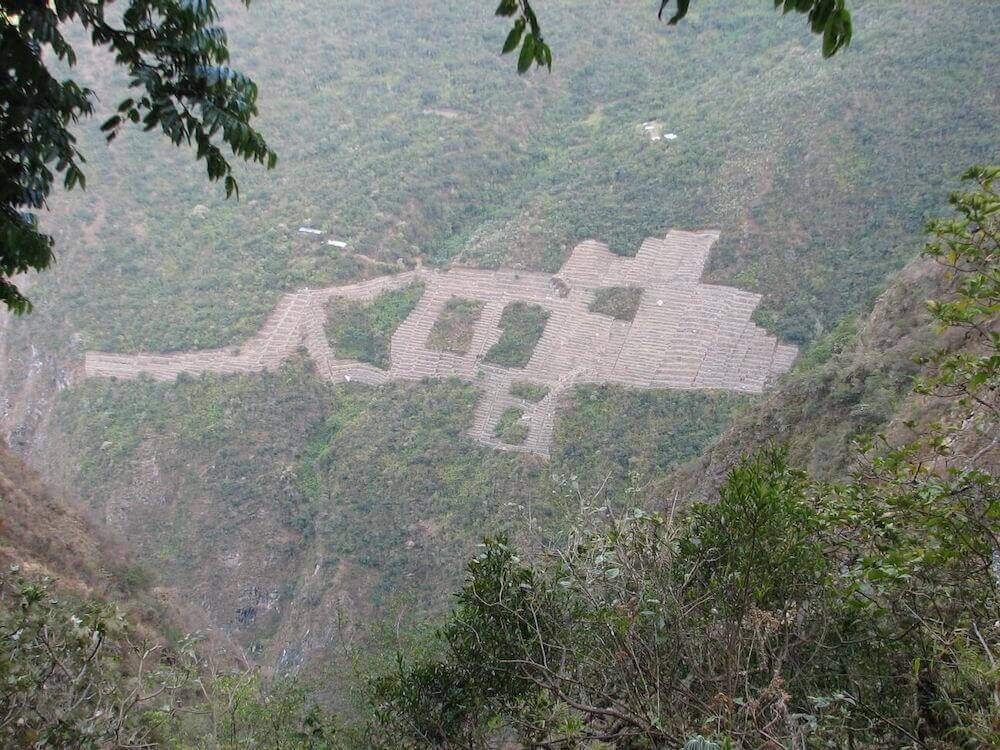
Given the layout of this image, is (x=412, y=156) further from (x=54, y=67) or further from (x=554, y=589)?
(x=554, y=589)

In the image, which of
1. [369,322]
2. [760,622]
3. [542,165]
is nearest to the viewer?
[760,622]

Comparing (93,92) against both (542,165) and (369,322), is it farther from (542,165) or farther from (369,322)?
(542,165)

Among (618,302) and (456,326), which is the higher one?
(618,302)

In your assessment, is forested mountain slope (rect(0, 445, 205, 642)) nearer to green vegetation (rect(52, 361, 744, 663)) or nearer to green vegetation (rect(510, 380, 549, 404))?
green vegetation (rect(52, 361, 744, 663))

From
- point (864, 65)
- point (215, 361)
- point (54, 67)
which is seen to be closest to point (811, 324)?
point (864, 65)

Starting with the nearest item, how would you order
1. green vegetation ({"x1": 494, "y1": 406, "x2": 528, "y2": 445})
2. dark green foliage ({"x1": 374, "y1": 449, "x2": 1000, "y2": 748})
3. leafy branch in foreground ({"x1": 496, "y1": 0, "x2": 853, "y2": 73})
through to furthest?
leafy branch in foreground ({"x1": 496, "y1": 0, "x2": 853, "y2": 73}) < dark green foliage ({"x1": 374, "y1": 449, "x2": 1000, "y2": 748}) < green vegetation ({"x1": 494, "y1": 406, "x2": 528, "y2": 445})

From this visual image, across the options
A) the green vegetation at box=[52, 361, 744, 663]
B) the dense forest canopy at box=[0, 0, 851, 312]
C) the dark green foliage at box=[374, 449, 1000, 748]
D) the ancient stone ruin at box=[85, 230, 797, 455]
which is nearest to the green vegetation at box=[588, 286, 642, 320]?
the ancient stone ruin at box=[85, 230, 797, 455]

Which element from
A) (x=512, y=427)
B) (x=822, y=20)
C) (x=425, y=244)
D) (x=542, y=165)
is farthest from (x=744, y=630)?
(x=542, y=165)
